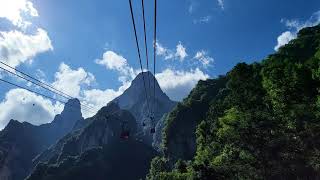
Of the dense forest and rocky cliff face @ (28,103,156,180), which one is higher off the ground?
rocky cliff face @ (28,103,156,180)

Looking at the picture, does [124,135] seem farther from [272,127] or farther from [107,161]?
[107,161]

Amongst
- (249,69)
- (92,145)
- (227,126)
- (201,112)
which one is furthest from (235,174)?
(92,145)

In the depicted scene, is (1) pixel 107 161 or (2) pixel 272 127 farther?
(1) pixel 107 161

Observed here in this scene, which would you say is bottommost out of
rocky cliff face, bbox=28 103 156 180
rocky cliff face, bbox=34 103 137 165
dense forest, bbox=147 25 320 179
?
dense forest, bbox=147 25 320 179

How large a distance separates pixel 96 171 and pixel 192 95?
178ft

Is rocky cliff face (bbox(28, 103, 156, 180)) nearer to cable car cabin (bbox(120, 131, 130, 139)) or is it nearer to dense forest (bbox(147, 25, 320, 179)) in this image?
dense forest (bbox(147, 25, 320, 179))

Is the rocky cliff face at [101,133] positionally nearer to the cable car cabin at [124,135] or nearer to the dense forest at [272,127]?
the dense forest at [272,127]

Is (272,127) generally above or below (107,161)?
below

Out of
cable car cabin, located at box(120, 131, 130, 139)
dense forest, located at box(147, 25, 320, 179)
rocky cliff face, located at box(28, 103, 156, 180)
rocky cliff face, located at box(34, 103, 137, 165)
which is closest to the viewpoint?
dense forest, located at box(147, 25, 320, 179)

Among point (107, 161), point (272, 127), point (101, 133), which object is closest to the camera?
point (272, 127)

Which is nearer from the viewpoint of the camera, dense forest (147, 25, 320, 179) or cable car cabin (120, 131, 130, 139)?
dense forest (147, 25, 320, 179)

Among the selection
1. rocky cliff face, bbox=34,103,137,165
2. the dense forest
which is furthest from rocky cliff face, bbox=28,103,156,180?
the dense forest

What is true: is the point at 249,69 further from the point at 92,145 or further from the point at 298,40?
the point at 92,145

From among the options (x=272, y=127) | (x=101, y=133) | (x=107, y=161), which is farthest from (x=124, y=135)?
(x=101, y=133)
